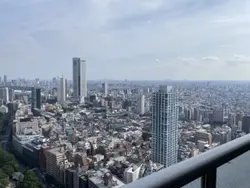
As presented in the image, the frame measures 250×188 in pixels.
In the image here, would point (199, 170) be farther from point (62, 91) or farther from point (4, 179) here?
point (62, 91)

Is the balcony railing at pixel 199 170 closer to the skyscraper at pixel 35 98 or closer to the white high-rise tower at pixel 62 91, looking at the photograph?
the skyscraper at pixel 35 98

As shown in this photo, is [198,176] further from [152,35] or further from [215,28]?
[152,35]

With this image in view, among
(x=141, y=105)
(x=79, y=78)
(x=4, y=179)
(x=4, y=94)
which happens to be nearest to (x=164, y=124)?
(x=4, y=179)

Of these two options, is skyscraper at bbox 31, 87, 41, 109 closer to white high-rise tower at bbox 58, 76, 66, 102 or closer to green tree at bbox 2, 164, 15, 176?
white high-rise tower at bbox 58, 76, 66, 102

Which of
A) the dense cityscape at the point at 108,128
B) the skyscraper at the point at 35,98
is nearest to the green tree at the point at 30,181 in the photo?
the dense cityscape at the point at 108,128

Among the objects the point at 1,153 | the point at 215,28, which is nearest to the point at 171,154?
the point at 215,28

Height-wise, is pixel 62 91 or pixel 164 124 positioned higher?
pixel 62 91
